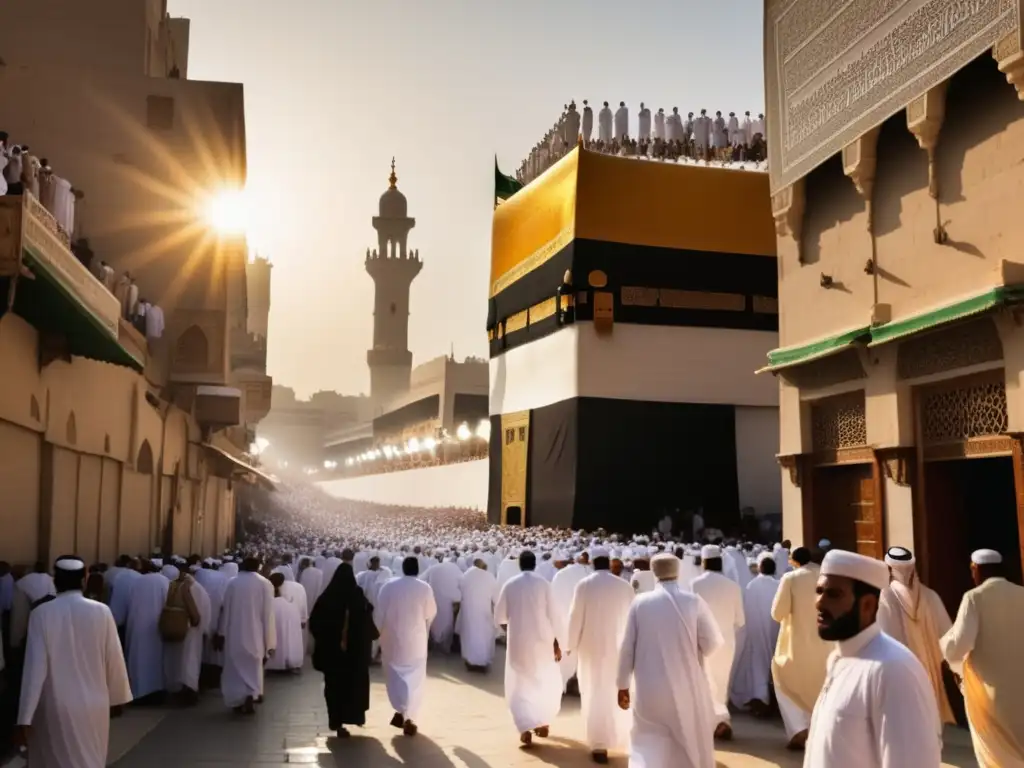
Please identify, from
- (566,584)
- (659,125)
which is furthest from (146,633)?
(659,125)

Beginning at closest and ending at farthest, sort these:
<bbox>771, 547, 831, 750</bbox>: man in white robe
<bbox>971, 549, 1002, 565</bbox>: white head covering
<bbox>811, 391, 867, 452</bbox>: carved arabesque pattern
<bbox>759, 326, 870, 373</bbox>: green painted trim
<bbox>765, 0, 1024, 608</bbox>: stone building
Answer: <bbox>971, 549, 1002, 565</bbox>: white head covering < <bbox>771, 547, 831, 750</bbox>: man in white robe < <bbox>765, 0, 1024, 608</bbox>: stone building < <bbox>759, 326, 870, 373</bbox>: green painted trim < <bbox>811, 391, 867, 452</bbox>: carved arabesque pattern

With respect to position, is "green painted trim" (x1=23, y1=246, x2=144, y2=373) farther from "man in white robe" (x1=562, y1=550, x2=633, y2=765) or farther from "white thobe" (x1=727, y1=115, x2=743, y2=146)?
"white thobe" (x1=727, y1=115, x2=743, y2=146)

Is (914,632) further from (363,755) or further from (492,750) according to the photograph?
(363,755)

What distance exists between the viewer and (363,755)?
20.6 ft

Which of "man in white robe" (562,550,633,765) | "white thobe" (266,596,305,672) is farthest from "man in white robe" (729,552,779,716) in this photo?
"white thobe" (266,596,305,672)

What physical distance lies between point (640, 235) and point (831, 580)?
719 inches

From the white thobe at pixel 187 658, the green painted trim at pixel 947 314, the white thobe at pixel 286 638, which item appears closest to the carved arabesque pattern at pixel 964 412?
the green painted trim at pixel 947 314

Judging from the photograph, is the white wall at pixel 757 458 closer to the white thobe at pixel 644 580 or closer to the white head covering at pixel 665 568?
the white thobe at pixel 644 580

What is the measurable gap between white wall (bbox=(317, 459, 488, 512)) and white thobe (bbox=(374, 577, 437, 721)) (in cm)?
1939

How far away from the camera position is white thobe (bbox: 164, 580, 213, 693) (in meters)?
8.37

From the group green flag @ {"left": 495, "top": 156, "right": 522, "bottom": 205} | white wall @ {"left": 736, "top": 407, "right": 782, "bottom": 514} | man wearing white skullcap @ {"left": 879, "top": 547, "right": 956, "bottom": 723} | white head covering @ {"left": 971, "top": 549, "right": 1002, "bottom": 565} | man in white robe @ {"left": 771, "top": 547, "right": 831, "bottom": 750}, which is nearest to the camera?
white head covering @ {"left": 971, "top": 549, "right": 1002, "bottom": 565}

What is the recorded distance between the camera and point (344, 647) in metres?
7.00

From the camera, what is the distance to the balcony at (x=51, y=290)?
6.39 metres

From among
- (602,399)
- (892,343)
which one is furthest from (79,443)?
(602,399)
